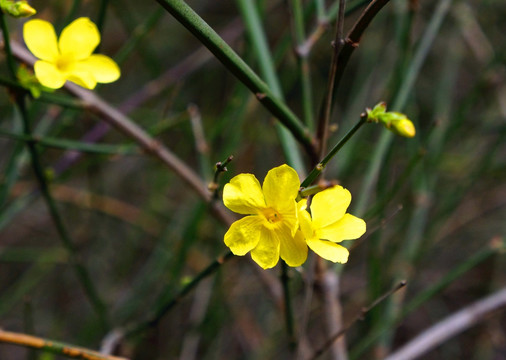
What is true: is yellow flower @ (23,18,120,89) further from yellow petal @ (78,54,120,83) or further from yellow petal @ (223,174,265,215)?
yellow petal @ (223,174,265,215)

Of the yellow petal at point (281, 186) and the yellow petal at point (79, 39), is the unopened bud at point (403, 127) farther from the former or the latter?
the yellow petal at point (79, 39)

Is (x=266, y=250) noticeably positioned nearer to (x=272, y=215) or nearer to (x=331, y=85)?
(x=272, y=215)

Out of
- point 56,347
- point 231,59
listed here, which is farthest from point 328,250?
point 56,347

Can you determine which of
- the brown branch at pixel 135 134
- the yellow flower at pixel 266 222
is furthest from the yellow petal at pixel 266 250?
the brown branch at pixel 135 134

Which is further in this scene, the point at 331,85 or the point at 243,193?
the point at 331,85

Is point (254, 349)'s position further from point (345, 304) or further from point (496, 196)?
point (496, 196)

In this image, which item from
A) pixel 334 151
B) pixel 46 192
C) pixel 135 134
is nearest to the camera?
pixel 334 151
